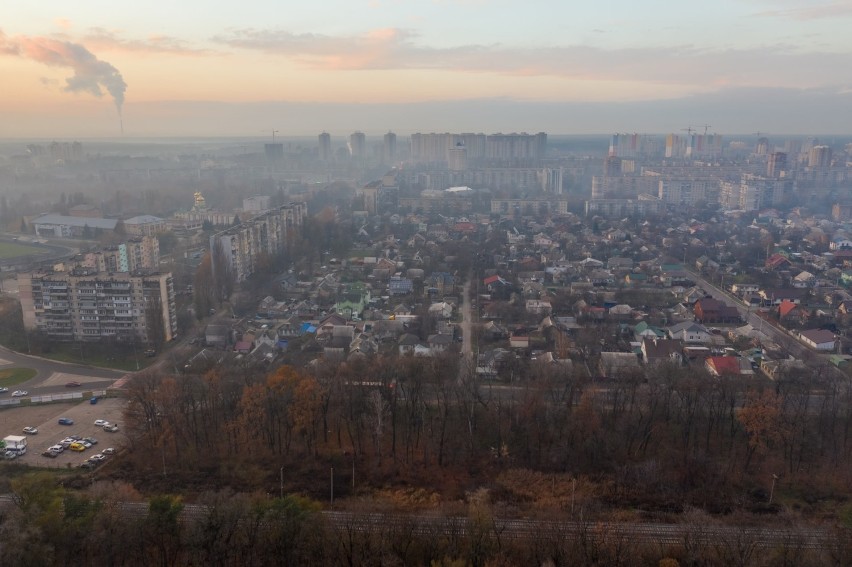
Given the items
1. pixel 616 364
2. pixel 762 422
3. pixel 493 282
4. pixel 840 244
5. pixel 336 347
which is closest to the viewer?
pixel 762 422

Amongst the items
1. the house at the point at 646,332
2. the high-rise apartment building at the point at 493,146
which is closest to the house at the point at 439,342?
the house at the point at 646,332

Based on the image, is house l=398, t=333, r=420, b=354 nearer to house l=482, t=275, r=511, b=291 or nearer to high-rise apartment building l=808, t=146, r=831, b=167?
house l=482, t=275, r=511, b=291

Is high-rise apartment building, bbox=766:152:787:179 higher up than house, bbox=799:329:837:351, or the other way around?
high-rise apartment building, bbox=766:152:787:179

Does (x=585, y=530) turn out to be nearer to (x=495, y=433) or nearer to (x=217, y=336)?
(x=495, y=433)

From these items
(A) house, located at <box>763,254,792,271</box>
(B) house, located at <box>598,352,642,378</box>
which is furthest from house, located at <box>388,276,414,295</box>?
(A) house, located at <box>763,254,792,271</box>

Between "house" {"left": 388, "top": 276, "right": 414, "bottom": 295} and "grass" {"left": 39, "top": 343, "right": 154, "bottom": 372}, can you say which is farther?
"house" {"left": 388, "top": 276, "right": 414, "bottom": 295}

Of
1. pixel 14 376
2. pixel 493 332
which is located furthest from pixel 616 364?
pixel 14 376
